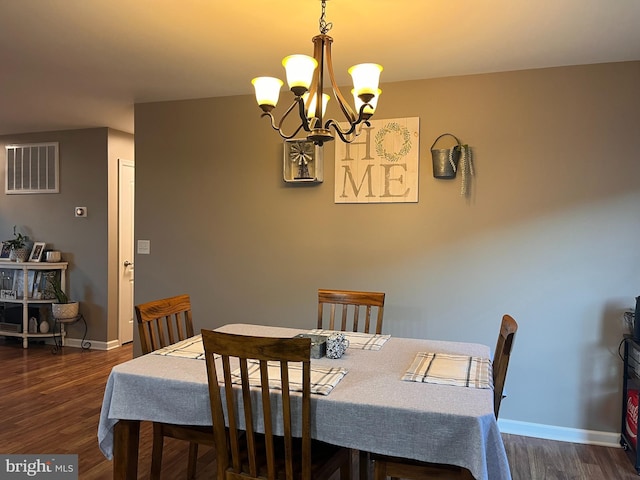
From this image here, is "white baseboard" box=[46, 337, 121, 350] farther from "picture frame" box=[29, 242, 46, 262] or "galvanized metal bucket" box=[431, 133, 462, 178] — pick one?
"galvanized metal bucket" box=[431, 133, 462, 178]

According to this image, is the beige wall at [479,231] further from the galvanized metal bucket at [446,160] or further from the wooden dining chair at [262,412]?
the wooden dining chair at [262,412]

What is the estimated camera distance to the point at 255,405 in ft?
5.40

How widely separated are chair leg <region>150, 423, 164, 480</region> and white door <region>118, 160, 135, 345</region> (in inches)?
126

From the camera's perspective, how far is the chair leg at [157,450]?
82.0 inches

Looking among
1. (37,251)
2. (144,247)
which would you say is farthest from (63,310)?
(144,247)

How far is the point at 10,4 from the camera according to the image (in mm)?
2186

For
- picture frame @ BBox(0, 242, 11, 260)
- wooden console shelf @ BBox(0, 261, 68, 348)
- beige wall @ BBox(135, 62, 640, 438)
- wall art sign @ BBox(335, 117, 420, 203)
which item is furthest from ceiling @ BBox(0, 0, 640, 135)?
picture frame @ BBox(0, 242, 11, 260)

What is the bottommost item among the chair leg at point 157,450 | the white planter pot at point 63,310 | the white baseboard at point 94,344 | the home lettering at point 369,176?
the white baseboard at point 94,344

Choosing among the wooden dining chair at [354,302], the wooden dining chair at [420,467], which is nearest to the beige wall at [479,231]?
the wooden dining chair at [354,302]

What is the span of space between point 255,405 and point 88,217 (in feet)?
13.4

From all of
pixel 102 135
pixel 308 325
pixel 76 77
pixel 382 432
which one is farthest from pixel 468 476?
pixel 102 135

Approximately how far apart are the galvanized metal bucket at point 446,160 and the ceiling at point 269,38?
493 mm

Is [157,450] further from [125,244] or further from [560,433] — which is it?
[125,244]

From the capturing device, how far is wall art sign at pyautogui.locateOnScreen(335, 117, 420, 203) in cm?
327
